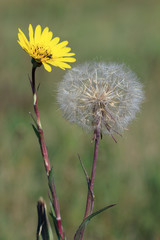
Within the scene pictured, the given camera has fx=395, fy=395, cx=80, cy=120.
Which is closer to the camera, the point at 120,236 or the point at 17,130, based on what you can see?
the point at 120,236

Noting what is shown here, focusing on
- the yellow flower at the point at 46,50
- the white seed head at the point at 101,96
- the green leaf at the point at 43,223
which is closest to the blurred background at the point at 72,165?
the white seed head at the point at 101,96

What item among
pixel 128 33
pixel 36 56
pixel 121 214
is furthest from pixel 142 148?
pixel 128 33

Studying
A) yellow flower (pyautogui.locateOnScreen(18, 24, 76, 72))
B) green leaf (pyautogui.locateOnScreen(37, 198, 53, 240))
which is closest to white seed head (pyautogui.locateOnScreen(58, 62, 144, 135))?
yellow flower (pyautogui.locateOnScreen(18, 24, 76, 72))

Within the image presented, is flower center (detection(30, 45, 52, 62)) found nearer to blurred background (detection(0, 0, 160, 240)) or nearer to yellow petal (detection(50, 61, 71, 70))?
yellow petal (detection(50, 61, 71, 70))

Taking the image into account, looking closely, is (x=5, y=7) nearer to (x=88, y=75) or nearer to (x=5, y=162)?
(x=5, y=162)

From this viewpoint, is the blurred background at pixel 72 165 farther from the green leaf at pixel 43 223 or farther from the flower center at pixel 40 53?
the green leaf at pixel 43 223

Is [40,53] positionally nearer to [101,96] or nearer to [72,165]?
[101,96]

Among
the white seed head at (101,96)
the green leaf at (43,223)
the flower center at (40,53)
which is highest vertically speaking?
the flower center at (40,53)
